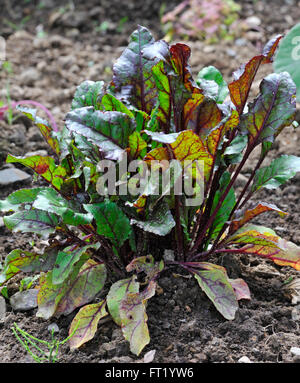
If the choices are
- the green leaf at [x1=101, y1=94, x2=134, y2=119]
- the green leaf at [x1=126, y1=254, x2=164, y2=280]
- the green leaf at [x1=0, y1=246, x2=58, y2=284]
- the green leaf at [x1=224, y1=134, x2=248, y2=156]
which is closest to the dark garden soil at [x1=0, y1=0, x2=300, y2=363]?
the green leaf at [x1=126, y1=254, x2=164, y2=280]

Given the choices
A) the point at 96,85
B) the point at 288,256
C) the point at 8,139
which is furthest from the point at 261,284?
the point at 8,139

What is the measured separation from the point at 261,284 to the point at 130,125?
854mm

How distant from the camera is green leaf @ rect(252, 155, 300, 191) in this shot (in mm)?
1872

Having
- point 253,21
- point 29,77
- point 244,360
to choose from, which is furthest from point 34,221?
point 253,21

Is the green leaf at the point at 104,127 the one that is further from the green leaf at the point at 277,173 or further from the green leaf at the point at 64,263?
the green leaf at the point at 277,173

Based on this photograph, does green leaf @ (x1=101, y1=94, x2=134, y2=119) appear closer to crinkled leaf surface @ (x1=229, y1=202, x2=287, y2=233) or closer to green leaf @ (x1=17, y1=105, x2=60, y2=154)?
green leaf @ (x1=17, y1=105, x2=60, y2=154)

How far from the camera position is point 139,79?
2.00 m

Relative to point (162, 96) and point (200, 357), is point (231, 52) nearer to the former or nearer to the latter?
point (162, 96)

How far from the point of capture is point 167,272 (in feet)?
6.54

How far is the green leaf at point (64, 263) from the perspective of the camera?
5.66ft

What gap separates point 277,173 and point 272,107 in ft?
0.82

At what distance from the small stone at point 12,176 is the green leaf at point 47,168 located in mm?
808

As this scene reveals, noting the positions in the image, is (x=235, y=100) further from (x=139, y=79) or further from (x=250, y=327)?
(x=250, y=327)

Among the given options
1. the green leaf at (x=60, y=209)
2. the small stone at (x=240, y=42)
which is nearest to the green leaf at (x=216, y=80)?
the green leaf at (x=60, y=209)
